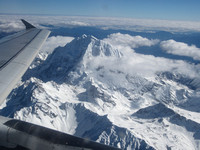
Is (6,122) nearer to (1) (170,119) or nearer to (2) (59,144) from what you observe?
(2) (59,144)

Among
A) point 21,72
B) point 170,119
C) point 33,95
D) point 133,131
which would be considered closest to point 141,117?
point 170,119

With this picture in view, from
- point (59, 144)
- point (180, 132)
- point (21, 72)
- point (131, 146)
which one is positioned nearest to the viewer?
point (59, 144)

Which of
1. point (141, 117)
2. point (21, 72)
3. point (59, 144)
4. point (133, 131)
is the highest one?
point (59, 144)

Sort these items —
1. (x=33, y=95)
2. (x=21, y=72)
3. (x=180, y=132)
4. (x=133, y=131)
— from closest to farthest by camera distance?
(x=21, y=72), (x=133, y=131), (x=180, y=132), (x=33, y=95)

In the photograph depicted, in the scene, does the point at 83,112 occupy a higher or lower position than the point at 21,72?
lower

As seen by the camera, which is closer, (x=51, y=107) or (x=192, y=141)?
(x=192, y=141)

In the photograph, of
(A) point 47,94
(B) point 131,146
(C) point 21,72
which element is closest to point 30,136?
(C) point 21,72
